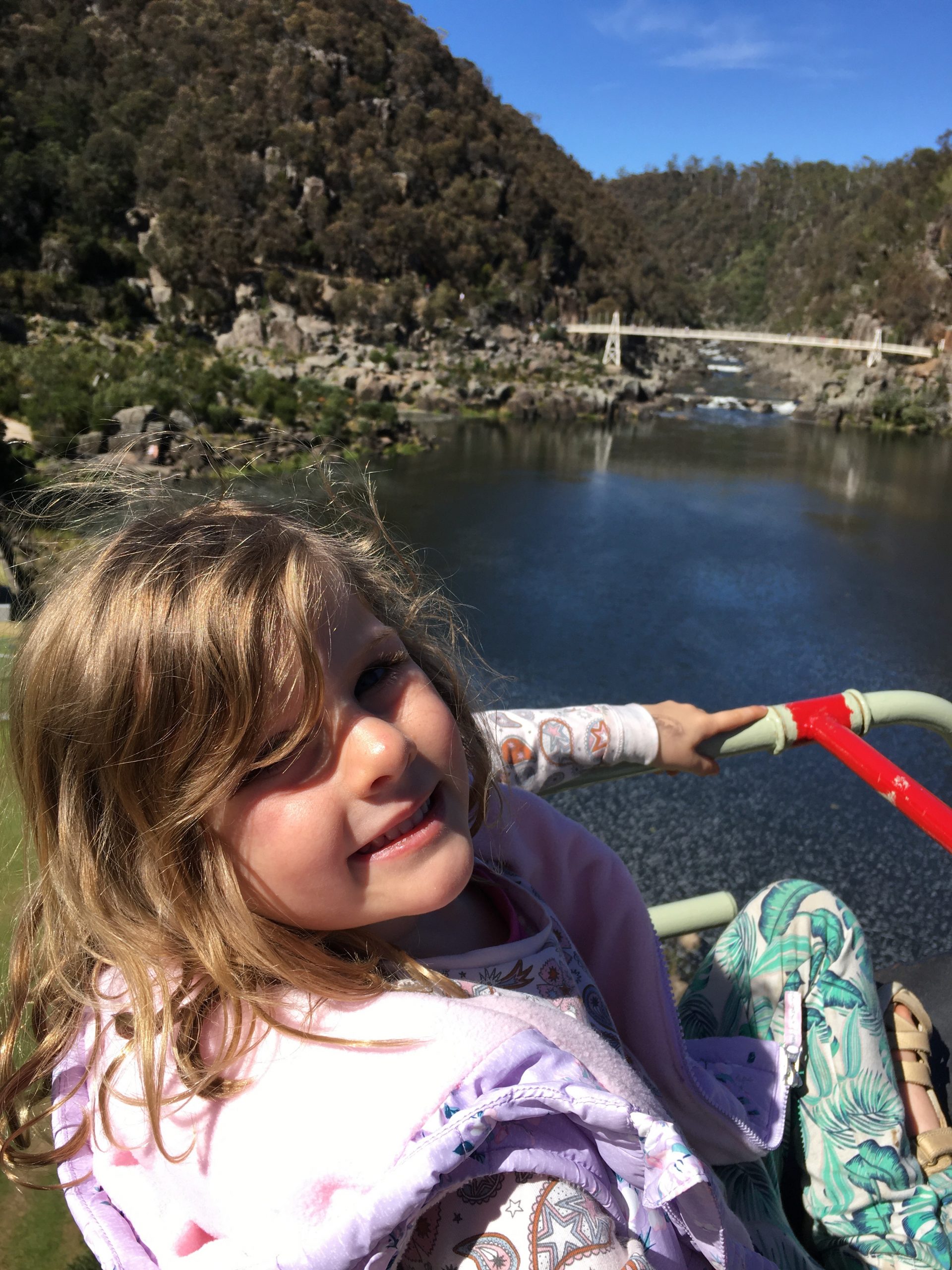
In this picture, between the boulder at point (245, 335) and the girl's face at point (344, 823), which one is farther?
the boulder at point (245, 335)

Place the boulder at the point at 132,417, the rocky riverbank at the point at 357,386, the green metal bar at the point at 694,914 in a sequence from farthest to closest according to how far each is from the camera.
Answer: the rocky riverbank at the point at 357,386
the boulder at the point at 132,417
the green metal bar at the point at 694,914

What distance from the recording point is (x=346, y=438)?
20.4 ft

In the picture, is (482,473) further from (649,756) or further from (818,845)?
(649,756)

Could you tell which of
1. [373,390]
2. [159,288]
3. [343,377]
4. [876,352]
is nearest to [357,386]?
[373,390]

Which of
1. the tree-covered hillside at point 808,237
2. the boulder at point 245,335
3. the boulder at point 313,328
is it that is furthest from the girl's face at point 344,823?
A: the tree-covered hillside at point 808,237

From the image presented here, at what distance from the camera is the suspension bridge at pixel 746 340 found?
45.4ft

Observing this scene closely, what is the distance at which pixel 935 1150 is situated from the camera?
0.50 m

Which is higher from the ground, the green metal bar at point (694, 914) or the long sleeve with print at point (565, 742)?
the long sleeve with print at point (565, 742)

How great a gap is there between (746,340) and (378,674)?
15.1 metres

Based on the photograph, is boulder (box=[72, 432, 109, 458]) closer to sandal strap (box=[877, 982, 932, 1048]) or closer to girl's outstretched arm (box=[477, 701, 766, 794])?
girl's outstretched arm (box=[477, 701, 766, 794])

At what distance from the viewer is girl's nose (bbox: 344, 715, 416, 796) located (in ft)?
1.05

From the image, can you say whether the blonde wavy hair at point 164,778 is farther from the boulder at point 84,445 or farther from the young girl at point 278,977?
the boulder at point 84,445

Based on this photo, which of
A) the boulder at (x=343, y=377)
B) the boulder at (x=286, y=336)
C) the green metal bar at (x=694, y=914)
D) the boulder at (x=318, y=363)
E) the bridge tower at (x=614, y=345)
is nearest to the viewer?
the green metal bar at (x=694, y=914)

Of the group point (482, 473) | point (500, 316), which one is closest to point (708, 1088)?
point (482, 473)
